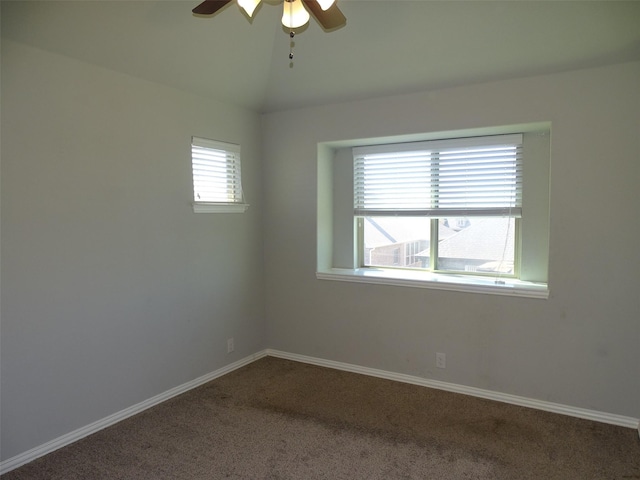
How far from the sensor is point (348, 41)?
3039 mm

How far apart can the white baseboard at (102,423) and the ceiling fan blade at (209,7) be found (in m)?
2.53

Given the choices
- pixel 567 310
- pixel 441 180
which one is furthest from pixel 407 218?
pixel 567 310

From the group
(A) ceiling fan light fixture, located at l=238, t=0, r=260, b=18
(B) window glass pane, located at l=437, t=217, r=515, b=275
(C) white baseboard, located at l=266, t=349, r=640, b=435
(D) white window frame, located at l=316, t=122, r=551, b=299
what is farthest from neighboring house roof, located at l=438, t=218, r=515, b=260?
(A) ceiling fan light fixture, located at l=238, t=0, r=260, b=18

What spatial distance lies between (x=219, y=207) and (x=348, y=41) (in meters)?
1.65

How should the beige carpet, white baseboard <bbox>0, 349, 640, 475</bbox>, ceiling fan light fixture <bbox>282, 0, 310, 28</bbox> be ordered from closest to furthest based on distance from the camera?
1. ceiling fan light fixture <bbox>282, 0, 310, 28</bbox>
2. the beige carpet
3. white baseboard <bbox>0, 349, 640, 475</bbox>

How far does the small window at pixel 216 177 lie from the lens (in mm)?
3424

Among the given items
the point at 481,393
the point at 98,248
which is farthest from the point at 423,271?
the point at 98,248

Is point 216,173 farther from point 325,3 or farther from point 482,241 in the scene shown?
point 482,241

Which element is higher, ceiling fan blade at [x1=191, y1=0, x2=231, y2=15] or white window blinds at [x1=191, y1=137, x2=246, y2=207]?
ceiling fan blade at [x1=191, y1=0, x2=231, y2=15]

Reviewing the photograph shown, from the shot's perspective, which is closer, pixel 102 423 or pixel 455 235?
pixel 102 423

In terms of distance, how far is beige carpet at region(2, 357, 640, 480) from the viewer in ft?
7.68

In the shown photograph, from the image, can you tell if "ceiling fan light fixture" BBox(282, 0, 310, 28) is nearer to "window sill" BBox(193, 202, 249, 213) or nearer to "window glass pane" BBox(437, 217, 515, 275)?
"window sill" BBox(193, 202, 249, 213)

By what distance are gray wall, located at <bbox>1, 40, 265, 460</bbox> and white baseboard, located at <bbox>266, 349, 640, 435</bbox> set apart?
86 cm

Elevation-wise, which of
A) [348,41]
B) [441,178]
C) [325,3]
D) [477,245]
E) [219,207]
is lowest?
[477,245]
